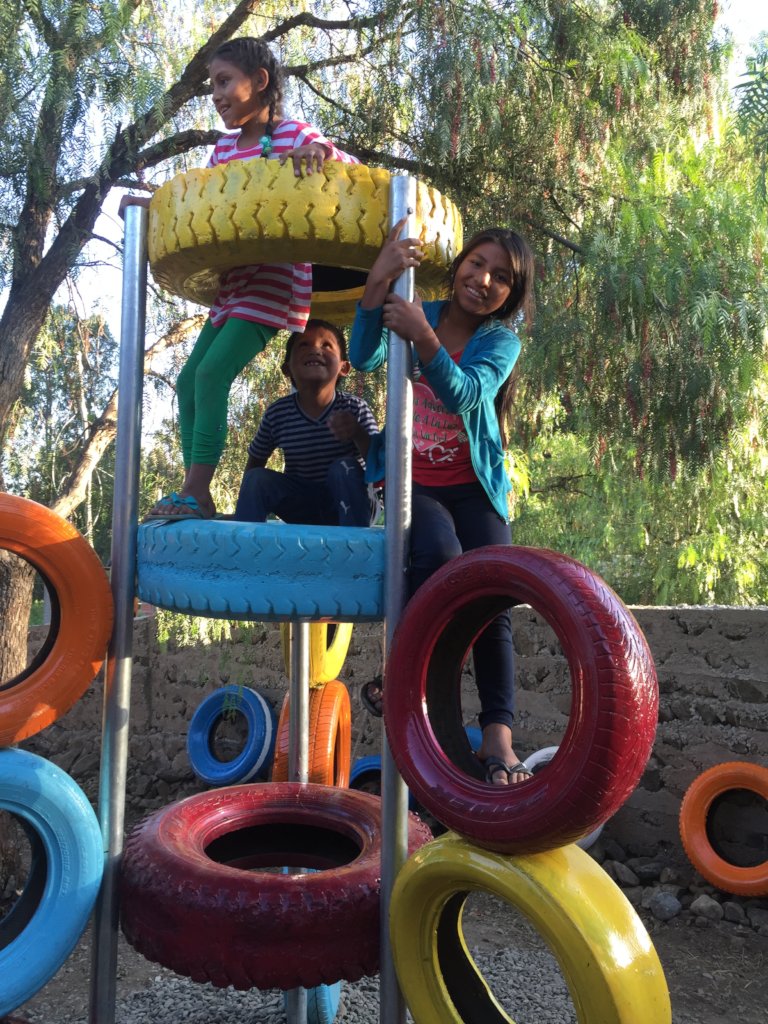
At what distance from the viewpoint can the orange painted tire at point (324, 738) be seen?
124 inches

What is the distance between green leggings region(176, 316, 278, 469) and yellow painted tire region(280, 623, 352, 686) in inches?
65.3

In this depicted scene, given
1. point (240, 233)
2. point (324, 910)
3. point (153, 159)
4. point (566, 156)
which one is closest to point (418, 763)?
point (324, 910)

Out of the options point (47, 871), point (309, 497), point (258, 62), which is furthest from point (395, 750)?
point (258, 62)

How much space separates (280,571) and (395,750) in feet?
1.26

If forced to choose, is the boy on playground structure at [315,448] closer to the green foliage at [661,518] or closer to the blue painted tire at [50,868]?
the blue painted tire at [50,868]

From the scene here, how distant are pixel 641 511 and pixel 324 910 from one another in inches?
190

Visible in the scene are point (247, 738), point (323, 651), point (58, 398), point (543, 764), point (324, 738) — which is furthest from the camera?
point (247, 738)

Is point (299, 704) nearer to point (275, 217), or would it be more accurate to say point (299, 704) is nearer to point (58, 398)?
point (275, 217)

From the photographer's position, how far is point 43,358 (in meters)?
4.25

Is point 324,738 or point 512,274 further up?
point 512,274

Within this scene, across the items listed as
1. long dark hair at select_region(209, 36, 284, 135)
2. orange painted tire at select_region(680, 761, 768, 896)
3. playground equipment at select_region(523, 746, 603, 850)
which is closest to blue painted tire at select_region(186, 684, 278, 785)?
playground equipment at select_region(523, 746, 603, 850)

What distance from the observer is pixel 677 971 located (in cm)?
317

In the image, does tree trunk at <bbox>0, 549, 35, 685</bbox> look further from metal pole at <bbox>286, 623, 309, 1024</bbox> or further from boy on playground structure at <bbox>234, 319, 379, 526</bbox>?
boy on playground structure at <bbox>234, 319, 379, 526</bbox>

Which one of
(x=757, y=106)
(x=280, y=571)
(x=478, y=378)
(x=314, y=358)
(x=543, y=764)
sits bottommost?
(x=543, y=764)
